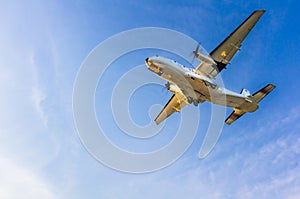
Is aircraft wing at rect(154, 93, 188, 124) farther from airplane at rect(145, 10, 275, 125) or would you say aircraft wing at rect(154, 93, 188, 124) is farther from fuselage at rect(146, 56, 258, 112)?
fuselage at rect(146, 56, 258, 112)

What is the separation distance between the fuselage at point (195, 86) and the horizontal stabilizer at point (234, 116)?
3.59 feet

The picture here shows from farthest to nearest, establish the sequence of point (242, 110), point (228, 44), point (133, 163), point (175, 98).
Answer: point (175, 98) < point (242, 110) < point (228, 44) < point (133, 163)

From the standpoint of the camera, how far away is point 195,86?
33.8 m

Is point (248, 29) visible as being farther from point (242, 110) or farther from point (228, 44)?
point (242, 110)

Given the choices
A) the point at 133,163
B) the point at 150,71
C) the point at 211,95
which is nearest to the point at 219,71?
the point at 211,95

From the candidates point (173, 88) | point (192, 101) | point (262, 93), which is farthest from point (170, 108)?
point (262, 93)

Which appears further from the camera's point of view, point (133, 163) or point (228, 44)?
point (228, 44)

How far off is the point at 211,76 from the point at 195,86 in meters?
3.24

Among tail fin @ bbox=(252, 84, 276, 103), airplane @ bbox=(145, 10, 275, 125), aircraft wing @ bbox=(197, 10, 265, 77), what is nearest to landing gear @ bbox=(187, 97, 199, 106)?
airplane @ bbox=(145, 10, 275, 125)

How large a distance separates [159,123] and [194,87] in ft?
29.3

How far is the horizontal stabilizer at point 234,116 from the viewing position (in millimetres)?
37787

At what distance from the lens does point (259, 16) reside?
3139cm

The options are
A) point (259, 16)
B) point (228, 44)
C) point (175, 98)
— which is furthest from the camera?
point (175, 98)

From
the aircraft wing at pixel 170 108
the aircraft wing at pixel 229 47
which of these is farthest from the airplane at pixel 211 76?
the aircraft wing at pixel 170 108
